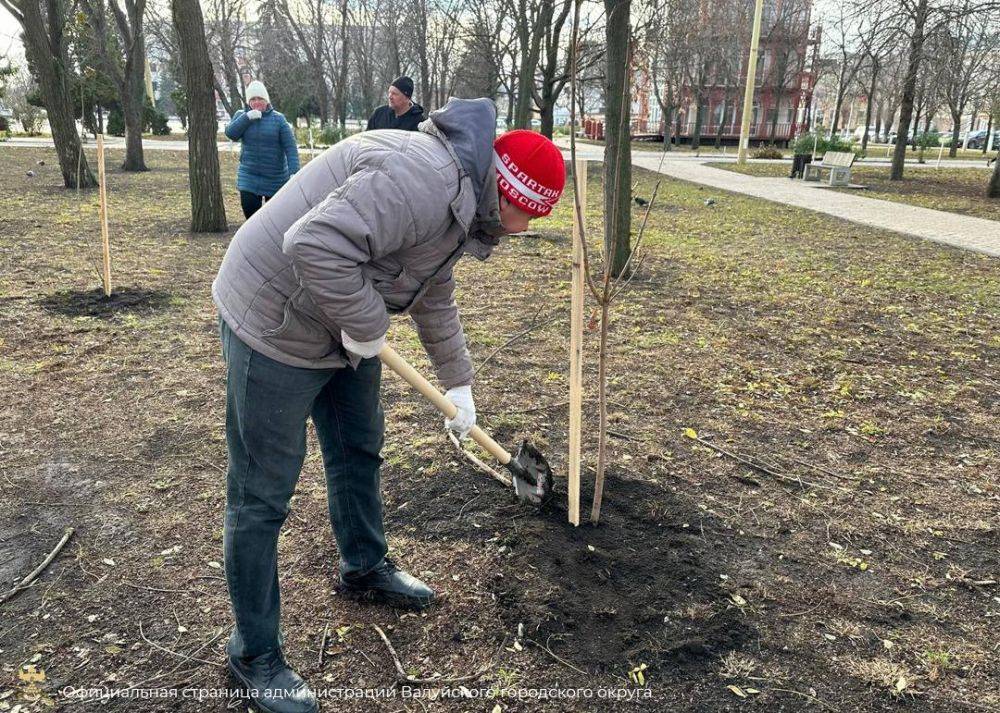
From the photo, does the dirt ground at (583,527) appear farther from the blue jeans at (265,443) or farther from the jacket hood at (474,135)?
the jacket hood at (474,135)

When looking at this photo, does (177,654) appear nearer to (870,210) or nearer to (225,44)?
(870,210)

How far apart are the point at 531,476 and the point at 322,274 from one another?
1.45m

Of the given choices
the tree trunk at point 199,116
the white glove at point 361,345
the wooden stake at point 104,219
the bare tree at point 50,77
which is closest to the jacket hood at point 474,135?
the white glove at point 361,345

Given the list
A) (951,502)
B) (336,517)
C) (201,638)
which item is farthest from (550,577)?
(951,502)

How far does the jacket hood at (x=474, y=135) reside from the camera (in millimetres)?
1751

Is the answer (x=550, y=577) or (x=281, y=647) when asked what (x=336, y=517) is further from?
(x=550, y=577)

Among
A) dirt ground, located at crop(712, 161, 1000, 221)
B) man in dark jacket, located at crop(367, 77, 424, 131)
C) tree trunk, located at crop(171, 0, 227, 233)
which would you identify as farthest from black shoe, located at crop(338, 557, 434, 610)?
dirt ground, located at crop(712, 161, 1000, 221)

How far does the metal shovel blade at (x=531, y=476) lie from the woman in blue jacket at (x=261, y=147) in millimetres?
5063

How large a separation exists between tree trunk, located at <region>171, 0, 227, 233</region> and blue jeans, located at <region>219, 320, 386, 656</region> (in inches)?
283

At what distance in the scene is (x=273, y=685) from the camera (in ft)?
6.48

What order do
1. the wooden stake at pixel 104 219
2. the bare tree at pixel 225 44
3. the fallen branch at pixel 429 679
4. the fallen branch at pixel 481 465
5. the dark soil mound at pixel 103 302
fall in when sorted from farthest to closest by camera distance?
the bare tree at pixel 225 44
the dark soil mound at pixel 103 302
the wooden stake at pixel 104 219
the fallen branch at pixel 481 465
the fallen branch at pixel 429 679

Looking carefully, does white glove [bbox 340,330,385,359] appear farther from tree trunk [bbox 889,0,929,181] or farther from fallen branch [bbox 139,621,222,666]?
tree trunk [bbox 889,0,929,181]

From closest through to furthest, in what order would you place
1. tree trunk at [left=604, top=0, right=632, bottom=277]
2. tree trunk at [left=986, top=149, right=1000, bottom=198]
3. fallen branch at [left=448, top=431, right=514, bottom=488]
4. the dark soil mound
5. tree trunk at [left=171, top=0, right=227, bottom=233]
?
fallen branch at [left=448, top=431, right=514, bottom=488]
the dark soil mound
tree trunk at [left=604, top=0, right=632, bottom=277]
tree trunk at [left=171, top=0, right=227, bottom=233]
tree trunk at [left=986, top=149, right=1000, bottom=198]

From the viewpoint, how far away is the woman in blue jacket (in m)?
6.89
